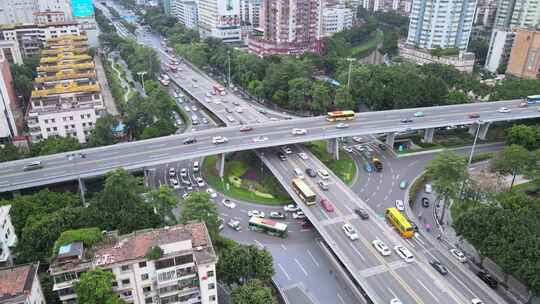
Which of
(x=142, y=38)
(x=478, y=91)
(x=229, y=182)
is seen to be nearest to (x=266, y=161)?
(x=229, y=182)

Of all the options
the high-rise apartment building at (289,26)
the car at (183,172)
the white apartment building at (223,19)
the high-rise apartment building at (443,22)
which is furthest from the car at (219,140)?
the white apartment building at (223,19)

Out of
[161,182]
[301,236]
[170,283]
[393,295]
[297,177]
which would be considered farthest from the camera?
[161,182]

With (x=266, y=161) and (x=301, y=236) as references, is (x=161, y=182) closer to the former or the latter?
(x=266, y=161)

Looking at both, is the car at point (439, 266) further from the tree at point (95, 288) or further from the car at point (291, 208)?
the tree at point (95, 288)

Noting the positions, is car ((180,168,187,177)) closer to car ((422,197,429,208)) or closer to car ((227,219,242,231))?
car ((227,219,242,231))

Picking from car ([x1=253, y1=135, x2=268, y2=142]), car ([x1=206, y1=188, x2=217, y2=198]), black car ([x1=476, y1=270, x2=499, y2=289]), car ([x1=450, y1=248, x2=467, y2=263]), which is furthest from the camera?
car ([x1=253, y1=135, x2=268, y2=142])

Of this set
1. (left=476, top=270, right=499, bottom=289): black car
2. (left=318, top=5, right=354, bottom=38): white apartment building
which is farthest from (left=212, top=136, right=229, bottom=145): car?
(left=318, top=5, right=354, bottom=38): white apartment building

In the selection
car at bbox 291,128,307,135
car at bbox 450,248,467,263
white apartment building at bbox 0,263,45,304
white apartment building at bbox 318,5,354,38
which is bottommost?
car at bbox 450,248,467,263

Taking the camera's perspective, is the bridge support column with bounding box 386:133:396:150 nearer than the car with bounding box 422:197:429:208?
No

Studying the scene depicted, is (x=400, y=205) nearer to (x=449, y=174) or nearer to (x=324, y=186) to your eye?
(x=449, y=174)
